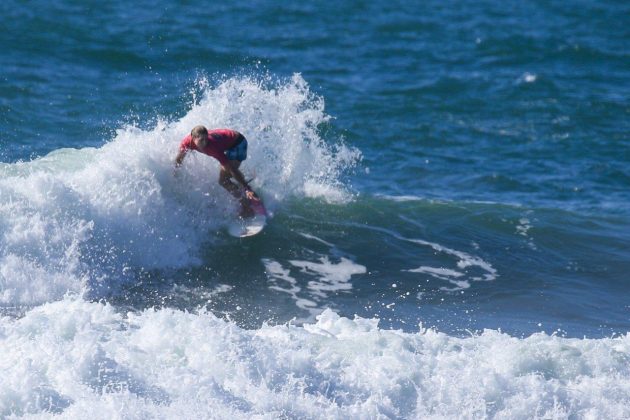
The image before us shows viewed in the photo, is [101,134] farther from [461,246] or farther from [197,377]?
[197,377]

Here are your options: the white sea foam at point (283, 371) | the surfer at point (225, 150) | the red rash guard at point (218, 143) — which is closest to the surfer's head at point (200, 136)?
the surfer at point (225, 150)

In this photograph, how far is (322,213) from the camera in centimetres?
1500

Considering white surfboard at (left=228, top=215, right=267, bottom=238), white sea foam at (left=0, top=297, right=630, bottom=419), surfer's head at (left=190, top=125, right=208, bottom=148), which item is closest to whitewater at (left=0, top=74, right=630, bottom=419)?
white sea foam at (left=0, top=297, right=630, bottom=419)

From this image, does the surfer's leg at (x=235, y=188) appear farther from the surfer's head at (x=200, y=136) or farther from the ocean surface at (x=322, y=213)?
the surfer's head at (x=200, y=136)

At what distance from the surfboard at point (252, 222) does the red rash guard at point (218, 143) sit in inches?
30.7

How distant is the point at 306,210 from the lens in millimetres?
14969

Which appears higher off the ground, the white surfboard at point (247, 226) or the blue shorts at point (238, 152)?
the blue shorts at point (238, 152)

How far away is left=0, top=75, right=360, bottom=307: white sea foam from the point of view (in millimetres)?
11633

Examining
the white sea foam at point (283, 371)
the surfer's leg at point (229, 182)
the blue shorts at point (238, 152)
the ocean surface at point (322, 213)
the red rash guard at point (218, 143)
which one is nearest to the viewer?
the white sea foam at point (283, 371)

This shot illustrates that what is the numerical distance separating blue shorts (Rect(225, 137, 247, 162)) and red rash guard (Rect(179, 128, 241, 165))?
48 mm

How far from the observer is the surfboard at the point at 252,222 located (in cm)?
1378

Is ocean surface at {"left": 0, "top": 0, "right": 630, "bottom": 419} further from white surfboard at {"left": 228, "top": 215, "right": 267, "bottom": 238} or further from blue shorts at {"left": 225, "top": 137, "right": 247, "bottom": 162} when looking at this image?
blue shorts at {"left": 225, "top": 137, "right": 247, "bottom": 162}

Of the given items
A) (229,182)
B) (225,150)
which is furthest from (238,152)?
(229,182)

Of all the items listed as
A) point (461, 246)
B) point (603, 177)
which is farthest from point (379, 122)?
point (461, 246)
